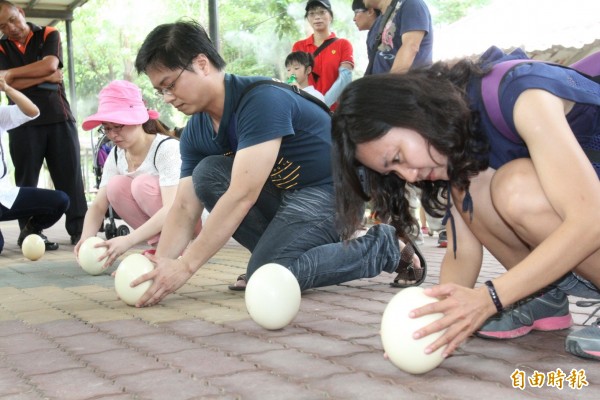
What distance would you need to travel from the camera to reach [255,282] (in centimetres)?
254

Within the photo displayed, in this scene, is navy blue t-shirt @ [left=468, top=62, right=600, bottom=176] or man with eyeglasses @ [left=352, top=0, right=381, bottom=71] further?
man with eyeglasses @ [left=352, top=0, right=381, bottom=71]

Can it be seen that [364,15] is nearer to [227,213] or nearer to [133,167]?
[133,167]

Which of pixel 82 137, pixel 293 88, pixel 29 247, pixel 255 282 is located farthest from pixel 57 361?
pixel 82 137

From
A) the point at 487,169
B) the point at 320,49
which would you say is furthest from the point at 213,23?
the point at 487,169

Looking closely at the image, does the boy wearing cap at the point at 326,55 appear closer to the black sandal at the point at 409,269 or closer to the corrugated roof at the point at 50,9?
the black sandal at the point at 409,269

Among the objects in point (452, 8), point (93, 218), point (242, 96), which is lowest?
point (93, 218)

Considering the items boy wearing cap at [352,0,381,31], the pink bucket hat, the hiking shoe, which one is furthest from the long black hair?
boy wearing cap at [352,0,381,31]

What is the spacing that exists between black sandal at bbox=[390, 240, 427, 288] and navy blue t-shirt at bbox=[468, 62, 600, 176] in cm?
142

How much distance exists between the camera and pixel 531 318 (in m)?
2.36

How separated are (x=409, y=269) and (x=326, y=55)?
9.89 ft

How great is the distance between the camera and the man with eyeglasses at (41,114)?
5941 millimetres

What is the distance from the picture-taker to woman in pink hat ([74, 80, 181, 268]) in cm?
403

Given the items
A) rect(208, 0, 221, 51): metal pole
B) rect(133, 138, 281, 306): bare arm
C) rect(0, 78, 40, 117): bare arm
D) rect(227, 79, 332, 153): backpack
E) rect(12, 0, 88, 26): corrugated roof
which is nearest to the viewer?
rect(133, 138, 281, 306): bare arm

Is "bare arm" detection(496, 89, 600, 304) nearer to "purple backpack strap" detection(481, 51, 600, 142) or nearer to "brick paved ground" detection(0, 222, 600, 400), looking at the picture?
"purple backpack strap" detection(481, 51, 600, 142)
